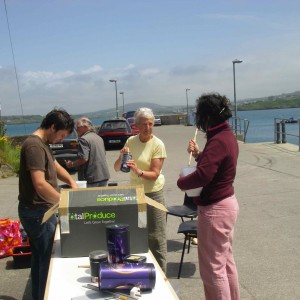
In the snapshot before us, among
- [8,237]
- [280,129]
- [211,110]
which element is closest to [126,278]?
[211,110]

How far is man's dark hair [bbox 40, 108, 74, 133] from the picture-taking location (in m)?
3.29

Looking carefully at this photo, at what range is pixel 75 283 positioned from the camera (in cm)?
237

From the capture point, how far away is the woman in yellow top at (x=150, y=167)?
13.5 ft

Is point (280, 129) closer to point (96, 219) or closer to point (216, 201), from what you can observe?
point (216, 201)

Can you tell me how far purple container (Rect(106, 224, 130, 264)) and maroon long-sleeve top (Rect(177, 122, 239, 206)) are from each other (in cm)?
80

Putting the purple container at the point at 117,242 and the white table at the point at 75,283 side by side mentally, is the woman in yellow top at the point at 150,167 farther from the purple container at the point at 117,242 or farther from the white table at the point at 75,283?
the purple container at the point at 117,242

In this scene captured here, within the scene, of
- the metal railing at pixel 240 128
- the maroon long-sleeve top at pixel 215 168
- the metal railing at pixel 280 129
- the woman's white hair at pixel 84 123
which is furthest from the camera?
the metal railing at pixel 240 128

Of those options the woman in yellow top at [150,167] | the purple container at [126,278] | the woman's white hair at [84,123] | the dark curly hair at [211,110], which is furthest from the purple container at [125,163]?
the woman's white hair at [84,123]

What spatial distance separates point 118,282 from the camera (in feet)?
7.16

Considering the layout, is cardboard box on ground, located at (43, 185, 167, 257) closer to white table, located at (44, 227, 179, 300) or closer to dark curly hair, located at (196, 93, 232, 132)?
white table, located at (44, 227, 179, 300)

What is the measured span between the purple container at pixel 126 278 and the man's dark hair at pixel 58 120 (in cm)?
142

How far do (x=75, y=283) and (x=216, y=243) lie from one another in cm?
121

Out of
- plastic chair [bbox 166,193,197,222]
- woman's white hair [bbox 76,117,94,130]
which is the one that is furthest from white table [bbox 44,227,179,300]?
woman's white hair [bbox 76,117,94,130]

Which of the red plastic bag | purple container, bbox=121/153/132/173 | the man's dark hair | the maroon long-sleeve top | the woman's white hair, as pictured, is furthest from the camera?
the woman's white hair
